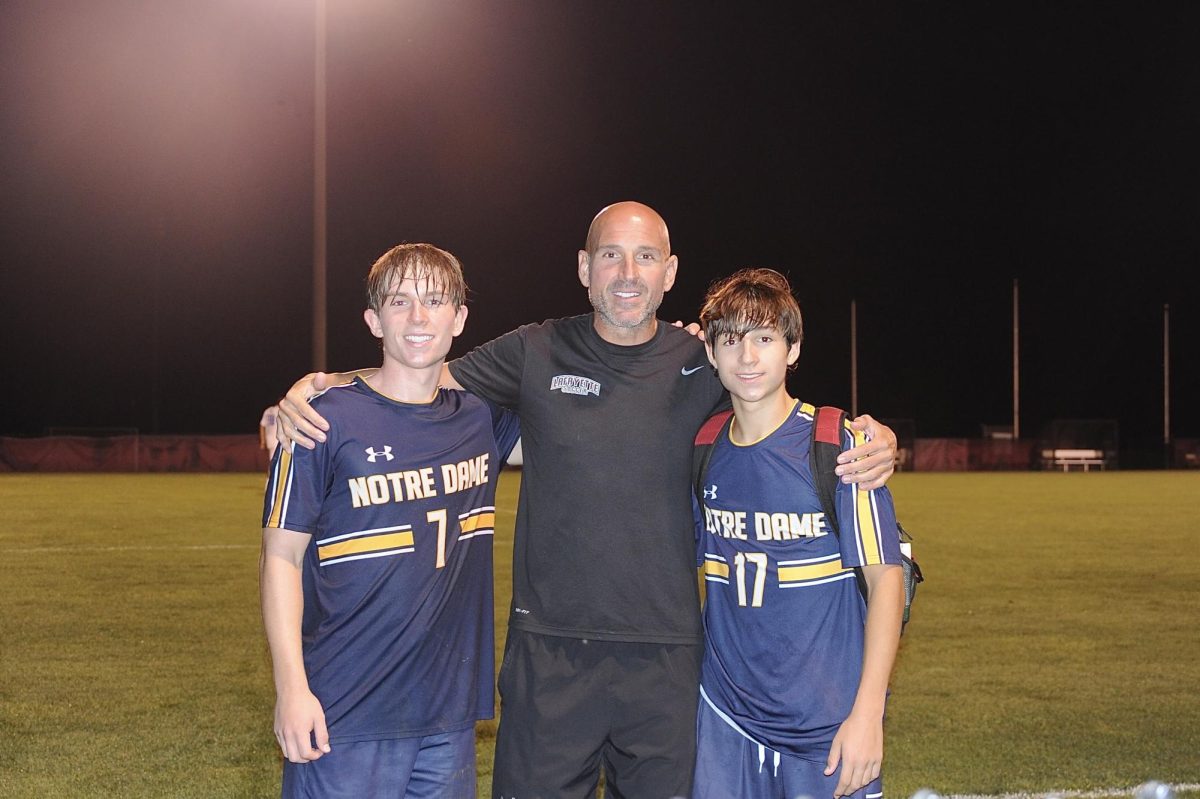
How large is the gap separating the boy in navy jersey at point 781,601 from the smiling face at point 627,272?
1.00ft

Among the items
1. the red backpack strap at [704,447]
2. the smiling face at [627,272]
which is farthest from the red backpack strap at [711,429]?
the smiling face at [627,272]

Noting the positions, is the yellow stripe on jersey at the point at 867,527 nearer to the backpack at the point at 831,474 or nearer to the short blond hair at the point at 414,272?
the backpack at the point at 831,474

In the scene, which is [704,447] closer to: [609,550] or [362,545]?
[609,550]

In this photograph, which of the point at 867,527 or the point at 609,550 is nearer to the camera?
the point at 867,527

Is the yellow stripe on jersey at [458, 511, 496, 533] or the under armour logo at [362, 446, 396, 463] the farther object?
the yellow stripe on jersey at [458, 511, 496, 533]

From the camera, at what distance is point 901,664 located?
7.68 m

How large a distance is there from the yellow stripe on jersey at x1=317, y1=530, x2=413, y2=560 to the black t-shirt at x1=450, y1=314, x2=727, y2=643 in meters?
0.47

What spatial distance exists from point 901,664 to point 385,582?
17.2 feet

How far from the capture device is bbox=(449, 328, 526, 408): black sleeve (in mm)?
3660

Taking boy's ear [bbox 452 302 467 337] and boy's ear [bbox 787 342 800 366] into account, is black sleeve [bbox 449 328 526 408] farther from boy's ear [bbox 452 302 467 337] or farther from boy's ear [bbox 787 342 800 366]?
boy's ear [bbox 787 342 800 366]

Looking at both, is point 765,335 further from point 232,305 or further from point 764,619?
point 232,305

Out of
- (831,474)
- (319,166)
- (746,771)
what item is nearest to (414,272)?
(831,474)

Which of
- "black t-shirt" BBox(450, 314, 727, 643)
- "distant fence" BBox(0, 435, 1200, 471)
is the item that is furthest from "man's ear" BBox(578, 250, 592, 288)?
"distant fence" BBox(0, 435, 1200, 471)

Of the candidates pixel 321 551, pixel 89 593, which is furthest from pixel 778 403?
pixel 89 593
